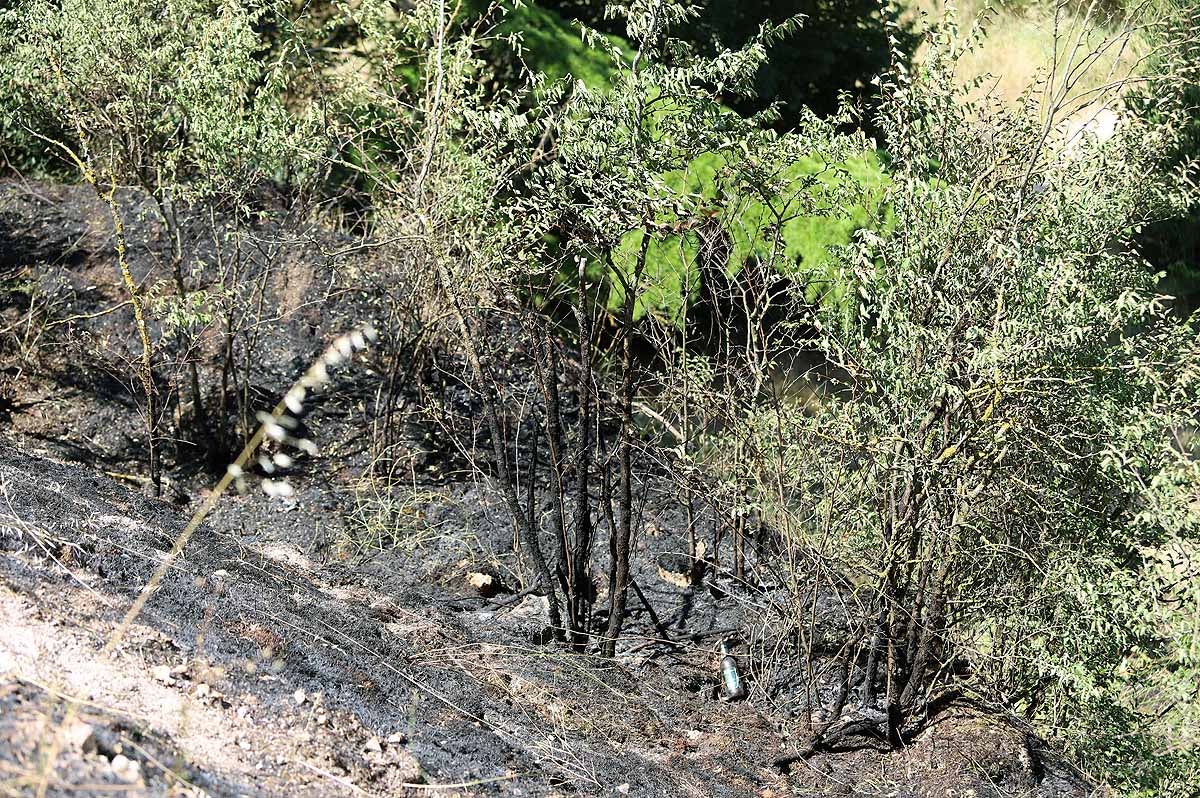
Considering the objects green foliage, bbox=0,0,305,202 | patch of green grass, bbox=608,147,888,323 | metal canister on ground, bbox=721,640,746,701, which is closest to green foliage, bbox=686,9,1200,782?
patch of green grass, bbox=608,147,888,323

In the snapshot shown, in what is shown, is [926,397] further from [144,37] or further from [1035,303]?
[144,37]

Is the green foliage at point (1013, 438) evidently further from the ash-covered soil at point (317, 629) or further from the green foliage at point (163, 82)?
the green foliage at point (163, 82)

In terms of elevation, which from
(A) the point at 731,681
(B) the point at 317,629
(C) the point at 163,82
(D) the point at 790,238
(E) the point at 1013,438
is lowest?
(A) the point at 731,681

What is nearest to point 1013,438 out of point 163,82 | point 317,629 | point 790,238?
point 317,629

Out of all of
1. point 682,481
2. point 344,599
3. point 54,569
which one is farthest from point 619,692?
point 54,569

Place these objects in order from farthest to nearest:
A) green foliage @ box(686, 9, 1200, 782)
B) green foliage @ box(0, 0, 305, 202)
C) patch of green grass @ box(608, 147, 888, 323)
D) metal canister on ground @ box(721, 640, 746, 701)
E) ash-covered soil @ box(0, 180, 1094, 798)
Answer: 1. green foliage @ box(0, 0, 305, 202)
2. metal canister on ground @ box(721, 640, 746, 701)
3. patch of green grass @ box(608, 147, 888, 323)
4. green foliage @ box(686, 9, 1200, 782)
5. ash-covered soil @ box(0, 180, 1094, 798)

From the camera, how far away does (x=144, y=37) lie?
671cm

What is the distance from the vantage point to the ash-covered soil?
10.9ft

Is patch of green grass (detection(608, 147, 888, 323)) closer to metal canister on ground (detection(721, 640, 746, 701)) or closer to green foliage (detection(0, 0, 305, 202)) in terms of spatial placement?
metal canister on ground (detection(721, 640, 746, 701))

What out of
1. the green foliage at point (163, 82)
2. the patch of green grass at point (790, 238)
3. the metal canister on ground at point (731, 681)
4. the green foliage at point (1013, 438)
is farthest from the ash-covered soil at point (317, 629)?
the patch of green grass at point (790, 238)

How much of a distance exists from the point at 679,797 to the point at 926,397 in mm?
1715

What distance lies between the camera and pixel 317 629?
455cm

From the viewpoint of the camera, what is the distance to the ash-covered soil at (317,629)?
3314mm

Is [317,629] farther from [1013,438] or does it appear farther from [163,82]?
[163,82]
